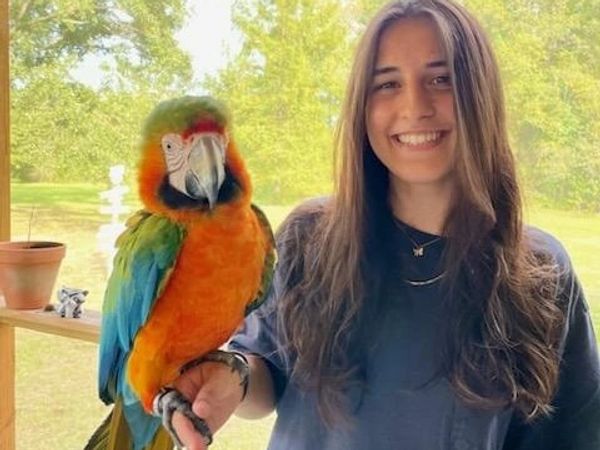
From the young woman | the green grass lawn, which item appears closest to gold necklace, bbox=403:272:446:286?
the young woman

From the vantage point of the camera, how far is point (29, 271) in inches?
62.3

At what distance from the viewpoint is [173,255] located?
74cm

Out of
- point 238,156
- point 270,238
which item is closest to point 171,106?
point 238,156

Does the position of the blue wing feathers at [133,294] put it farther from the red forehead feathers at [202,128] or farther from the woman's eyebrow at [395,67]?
the woman's eyebrow at [395,67]

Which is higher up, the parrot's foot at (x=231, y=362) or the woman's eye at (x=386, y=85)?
the woman's eye at (x=386, y=85)

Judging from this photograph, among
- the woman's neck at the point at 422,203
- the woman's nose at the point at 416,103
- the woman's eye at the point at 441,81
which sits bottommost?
the woman's neck at the point at 422,203

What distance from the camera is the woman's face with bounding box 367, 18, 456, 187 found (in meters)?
0.89

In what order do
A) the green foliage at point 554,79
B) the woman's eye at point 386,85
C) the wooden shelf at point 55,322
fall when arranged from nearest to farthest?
the woman's eye at point 386,85 < the green foliage at point 554,79 < the wooden shelf at point 55,322

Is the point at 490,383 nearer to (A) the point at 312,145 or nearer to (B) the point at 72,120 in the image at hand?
(A) the point at 312,145

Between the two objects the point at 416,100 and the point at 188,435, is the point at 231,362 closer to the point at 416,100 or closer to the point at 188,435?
the point at 188,435

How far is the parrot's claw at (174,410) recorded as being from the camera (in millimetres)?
706

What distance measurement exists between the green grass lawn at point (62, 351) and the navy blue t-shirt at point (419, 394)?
806 mm

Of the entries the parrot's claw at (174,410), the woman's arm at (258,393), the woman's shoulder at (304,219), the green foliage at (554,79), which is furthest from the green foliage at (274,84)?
the parrot's claw at (174,410)

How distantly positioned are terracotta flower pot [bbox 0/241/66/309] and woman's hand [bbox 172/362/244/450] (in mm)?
899
